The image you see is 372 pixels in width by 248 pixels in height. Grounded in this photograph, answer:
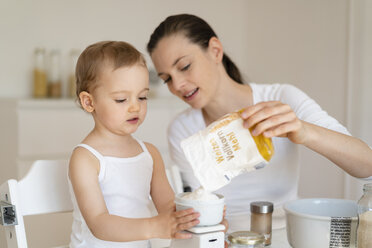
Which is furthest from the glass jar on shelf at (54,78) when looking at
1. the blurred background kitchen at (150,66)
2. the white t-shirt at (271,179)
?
the white t-shirt at (271,179)

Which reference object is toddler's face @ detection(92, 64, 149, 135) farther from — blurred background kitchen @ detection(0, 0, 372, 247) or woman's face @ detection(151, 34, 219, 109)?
→ blurred background kitchen @ detection(0, 0, 372, 247)

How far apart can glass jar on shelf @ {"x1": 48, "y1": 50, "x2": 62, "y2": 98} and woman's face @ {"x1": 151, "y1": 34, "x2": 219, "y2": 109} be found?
1508mm

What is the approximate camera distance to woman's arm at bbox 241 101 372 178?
87 cm

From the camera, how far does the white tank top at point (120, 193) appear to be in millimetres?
1075

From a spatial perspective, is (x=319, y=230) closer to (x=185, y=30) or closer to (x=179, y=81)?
(x=179, y=81)

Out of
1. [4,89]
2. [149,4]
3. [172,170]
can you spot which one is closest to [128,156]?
[172,170]

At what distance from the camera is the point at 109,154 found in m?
1.13

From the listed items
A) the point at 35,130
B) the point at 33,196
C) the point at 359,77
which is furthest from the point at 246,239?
the point at 359,77

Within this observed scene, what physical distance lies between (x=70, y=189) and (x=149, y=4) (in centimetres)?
237

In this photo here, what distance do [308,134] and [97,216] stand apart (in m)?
0.51

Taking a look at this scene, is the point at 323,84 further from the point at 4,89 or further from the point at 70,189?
the point at 70,189

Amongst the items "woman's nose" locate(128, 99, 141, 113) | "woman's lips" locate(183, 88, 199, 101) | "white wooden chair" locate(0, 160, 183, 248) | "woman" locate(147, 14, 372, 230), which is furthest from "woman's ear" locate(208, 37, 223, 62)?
"white wooden chair" locate(0, 160, 183, 248)

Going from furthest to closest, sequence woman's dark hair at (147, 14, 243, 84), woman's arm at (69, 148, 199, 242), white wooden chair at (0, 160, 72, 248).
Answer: woman's dark hair at (147, 14, 243, 84), white wooden chair at (0, 160, 72, 248), woman's arm at (69, 148, 199, 242)

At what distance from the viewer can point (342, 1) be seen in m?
2.75
